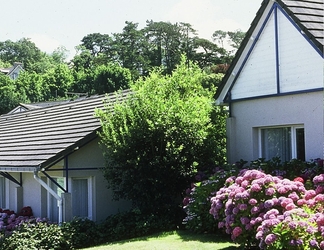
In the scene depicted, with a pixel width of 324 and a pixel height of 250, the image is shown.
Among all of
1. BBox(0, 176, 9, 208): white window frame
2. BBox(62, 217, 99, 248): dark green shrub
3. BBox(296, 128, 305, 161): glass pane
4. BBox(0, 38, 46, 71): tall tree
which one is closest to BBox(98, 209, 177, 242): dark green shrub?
BBox(62, 217, 99, 248): dark green shrub

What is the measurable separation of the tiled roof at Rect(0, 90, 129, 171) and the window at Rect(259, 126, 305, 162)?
4841 mm

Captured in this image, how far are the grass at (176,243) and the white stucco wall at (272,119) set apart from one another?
3035 millimetres

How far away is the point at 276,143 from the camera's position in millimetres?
13000

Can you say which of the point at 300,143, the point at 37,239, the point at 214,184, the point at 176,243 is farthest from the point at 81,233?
the point at 300,143

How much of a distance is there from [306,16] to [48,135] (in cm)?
903

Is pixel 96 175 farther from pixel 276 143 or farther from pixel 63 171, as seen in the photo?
pixel 276 143

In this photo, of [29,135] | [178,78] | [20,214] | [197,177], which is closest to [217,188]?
[197,177]

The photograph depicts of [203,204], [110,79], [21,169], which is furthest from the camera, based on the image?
[110,79]

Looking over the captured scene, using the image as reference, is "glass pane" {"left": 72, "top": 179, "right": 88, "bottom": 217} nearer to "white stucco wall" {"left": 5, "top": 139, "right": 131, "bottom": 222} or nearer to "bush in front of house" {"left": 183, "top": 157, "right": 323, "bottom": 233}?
"white stucco wall" {"left": 5, "top": 139, "right": 131, "bottom": 222}

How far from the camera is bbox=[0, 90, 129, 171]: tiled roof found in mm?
13875

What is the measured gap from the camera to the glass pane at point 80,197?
1456 centimetres

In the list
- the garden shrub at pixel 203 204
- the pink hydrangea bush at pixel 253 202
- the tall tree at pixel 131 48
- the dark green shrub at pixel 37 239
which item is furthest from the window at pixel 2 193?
the tall tree at pixel 131 48

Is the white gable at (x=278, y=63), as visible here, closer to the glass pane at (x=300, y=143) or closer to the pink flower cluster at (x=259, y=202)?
the glass pane at (x=300, y=143)

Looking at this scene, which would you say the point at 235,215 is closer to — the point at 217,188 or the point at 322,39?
the point at 217,188
